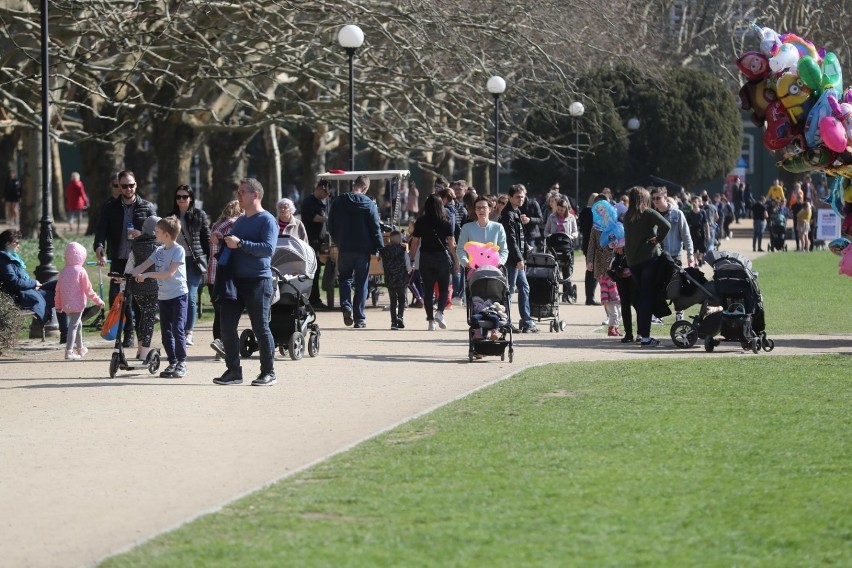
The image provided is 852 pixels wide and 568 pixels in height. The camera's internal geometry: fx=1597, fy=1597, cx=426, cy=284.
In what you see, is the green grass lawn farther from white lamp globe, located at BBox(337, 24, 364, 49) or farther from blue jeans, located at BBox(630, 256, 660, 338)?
white lamp globe, located at BBox(337, 24, 364, 49)

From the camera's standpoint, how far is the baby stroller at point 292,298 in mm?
15195

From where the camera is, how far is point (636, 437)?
404 inches

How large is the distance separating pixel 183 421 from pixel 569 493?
3.83 metres

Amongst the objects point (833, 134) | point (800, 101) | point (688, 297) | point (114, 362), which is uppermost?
point (800, 101)

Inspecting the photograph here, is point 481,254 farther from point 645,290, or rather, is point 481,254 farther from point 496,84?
point 496,84

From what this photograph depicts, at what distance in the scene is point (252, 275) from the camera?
13156 mm

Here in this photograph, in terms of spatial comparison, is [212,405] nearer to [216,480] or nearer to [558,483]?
[216,480]

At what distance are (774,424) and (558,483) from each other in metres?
2.70

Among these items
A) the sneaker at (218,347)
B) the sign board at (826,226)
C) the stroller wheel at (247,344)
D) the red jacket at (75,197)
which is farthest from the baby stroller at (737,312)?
the red jacket at (75,197)

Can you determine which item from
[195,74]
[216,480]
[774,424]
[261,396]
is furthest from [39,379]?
[195,74]

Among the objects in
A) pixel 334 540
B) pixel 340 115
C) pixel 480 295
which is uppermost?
pixel 340 115

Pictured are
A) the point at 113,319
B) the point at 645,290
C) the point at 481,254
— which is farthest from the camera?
the point at 645,290

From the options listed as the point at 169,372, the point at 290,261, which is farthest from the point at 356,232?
the point at 169,372

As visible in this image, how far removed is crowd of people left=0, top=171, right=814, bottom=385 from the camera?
1322cm
